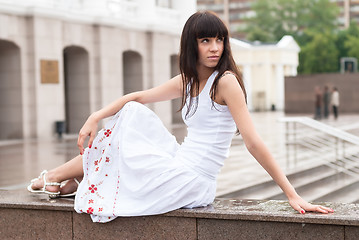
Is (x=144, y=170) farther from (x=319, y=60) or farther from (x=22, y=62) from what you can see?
(x=319, y=60)

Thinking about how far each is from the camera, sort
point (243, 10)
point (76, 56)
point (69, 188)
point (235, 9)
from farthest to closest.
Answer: point (235, 9) < point (243, 10) < point (76, 56) < point (69, 188)

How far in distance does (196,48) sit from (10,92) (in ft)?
57.0

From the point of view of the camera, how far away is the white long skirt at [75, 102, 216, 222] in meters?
3.80

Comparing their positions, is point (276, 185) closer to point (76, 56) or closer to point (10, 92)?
point (10, 92)

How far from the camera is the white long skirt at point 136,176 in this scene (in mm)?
3803

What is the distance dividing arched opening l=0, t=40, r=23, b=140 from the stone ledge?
16.1 meters

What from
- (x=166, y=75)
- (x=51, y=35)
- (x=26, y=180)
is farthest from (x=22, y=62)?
(x=26, y=180)

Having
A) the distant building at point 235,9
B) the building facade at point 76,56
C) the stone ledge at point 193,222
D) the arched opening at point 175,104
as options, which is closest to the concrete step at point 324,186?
the stone ledge at point 193,222

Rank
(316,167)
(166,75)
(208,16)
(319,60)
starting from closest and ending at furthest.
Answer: (208,16)
(316,167)
(166,75)
(319,60)

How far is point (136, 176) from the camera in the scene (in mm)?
3840

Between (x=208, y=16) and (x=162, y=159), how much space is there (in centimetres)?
90

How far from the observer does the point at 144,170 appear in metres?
3.81

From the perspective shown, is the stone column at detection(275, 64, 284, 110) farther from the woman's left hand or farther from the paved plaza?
the woman's left hand

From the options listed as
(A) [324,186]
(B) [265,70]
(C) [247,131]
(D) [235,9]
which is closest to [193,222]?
(C) [247,131]
